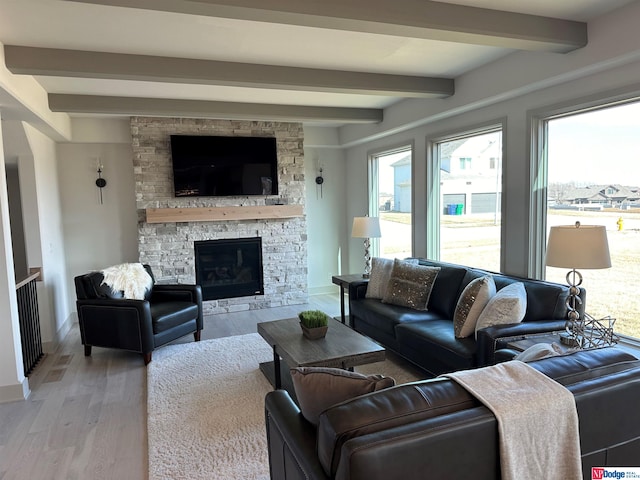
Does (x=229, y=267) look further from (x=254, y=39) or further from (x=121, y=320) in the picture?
(x=254, y=39)

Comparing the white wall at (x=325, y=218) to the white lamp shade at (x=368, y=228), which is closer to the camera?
the white lamp shade at (x=368, y=228)

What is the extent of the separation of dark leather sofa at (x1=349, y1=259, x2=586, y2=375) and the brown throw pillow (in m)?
1.60

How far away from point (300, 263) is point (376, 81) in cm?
318

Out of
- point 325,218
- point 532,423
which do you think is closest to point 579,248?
point 532,423

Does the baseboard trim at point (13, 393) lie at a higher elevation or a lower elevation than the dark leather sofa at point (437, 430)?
lower

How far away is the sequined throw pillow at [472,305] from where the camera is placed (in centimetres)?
333

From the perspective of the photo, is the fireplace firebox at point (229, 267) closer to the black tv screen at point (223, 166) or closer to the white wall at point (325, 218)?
the black tv screen at point (223, 166)

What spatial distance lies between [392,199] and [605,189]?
306cm

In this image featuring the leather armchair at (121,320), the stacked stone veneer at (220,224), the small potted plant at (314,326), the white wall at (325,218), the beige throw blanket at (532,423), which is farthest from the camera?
the white wall at (325,218)

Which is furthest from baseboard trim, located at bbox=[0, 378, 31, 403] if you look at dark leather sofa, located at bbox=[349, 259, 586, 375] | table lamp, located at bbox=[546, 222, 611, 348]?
table lamp, located at bbox=[546, 222, 611, 348]

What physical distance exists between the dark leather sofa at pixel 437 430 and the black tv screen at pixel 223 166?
4469 millimetres

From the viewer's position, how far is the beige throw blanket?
1362 millimetres

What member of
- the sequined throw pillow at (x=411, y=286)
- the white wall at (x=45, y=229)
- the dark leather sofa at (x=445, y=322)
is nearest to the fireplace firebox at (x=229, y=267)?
the white wall at (x=45, y=229)

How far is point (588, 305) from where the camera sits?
135 inches
